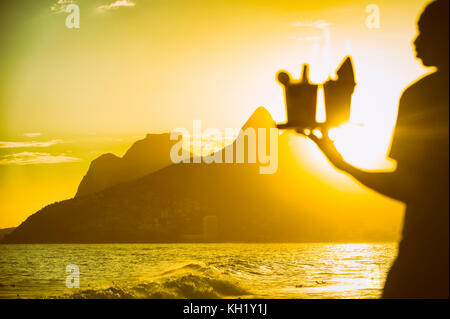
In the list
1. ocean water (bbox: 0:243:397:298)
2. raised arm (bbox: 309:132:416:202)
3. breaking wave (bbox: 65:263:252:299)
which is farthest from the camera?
ocean water (bbox: 0:243:397:298)

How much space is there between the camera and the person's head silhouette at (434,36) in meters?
2.28

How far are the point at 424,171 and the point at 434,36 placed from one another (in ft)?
1.92

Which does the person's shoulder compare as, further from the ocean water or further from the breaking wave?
the breaking wave

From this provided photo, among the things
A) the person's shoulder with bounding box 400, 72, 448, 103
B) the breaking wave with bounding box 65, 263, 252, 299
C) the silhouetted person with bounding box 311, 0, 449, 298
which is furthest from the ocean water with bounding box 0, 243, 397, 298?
the person's shoulder with bounding box 400, 72, 448, 103

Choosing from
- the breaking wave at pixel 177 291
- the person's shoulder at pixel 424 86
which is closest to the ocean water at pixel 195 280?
the breaking wave at pixel 177 291

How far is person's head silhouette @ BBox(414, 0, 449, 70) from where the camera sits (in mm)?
2277

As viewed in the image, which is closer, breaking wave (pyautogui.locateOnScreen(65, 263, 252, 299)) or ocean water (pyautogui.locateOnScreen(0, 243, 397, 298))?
breaking wave (pyautogui.locateOnScreen(65, 263, 252, 299))

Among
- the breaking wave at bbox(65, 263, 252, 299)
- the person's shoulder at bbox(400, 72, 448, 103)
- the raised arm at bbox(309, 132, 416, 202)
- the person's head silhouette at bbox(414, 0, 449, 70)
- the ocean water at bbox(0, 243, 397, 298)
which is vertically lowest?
the ocean water at bbox(0, 243, 397, 298)

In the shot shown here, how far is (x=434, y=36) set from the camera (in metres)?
2.32

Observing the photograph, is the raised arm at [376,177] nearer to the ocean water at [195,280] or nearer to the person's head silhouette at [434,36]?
the person's head silhouette at [434,36]

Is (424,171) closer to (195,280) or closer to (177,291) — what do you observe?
(177,291)
